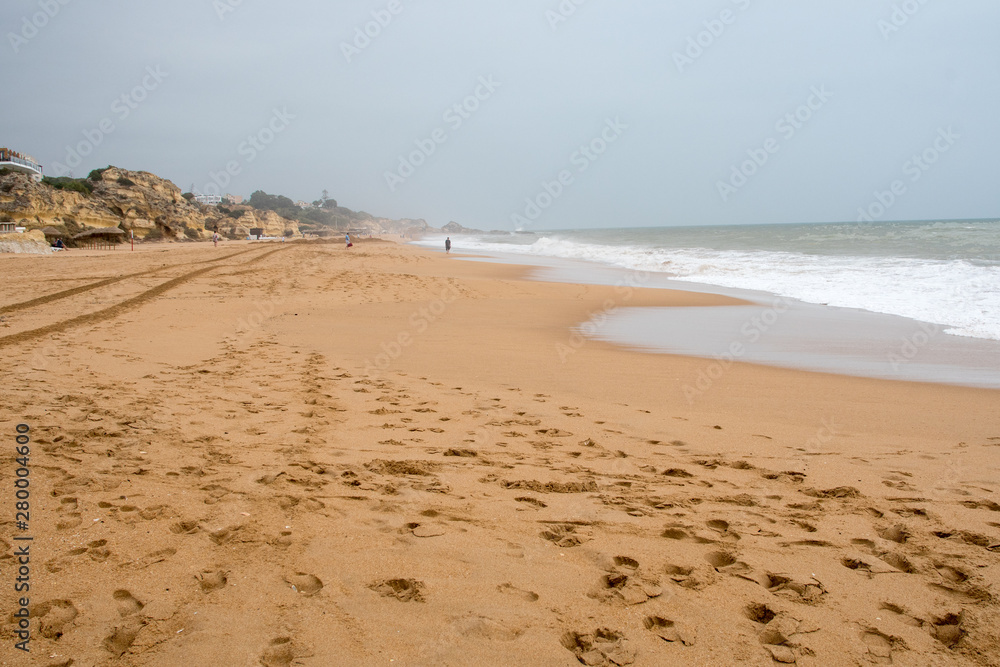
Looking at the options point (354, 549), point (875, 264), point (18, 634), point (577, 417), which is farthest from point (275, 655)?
point (875, 264)

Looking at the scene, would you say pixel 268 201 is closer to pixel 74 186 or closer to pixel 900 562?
pixel 74 186

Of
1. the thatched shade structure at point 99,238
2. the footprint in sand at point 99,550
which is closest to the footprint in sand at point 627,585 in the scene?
the footprint in sand at point 99,550

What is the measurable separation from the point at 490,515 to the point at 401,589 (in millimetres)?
795

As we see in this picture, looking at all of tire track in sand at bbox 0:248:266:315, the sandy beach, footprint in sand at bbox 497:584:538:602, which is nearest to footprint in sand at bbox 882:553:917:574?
the sandy beach

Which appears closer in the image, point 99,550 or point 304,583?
point 304,583

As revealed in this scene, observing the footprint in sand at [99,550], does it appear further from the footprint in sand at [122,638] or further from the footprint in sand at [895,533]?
the footprint in sand at [895,533]

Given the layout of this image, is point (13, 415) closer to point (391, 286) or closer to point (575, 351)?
point (575, 351)

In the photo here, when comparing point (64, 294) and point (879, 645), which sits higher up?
point (64, 294)

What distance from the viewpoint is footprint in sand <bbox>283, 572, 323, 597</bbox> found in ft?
7.67

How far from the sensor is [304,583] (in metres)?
2.39

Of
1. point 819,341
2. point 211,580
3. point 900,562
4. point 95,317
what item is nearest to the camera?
point 211,580

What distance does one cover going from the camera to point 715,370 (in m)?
6.73

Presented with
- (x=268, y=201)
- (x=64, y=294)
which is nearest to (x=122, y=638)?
(x=64, y=294)

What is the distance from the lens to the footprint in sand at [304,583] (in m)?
2.34
